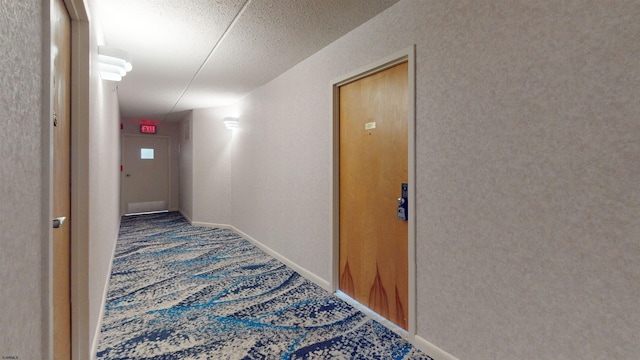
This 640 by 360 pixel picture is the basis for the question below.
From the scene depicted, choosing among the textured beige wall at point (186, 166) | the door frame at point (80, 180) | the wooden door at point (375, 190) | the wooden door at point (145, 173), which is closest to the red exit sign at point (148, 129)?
the wooden door at point (145, 173)

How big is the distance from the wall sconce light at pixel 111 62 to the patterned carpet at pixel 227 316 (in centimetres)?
192

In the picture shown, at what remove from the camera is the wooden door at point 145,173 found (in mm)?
7352

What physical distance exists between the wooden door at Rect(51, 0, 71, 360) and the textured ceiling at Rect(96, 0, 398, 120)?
977mm

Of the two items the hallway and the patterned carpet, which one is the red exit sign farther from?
the hallway

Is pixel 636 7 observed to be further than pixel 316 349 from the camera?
No

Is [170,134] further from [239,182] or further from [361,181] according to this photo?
[361,181]

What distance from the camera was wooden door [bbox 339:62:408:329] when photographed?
7.44 ft

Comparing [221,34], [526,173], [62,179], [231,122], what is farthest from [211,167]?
[526,173]

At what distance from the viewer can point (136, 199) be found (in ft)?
24.6

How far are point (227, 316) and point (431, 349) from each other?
5.05ft

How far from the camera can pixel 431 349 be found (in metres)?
1.95

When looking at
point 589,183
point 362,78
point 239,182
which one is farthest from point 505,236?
point 239,182

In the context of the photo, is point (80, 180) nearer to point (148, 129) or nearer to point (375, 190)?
point (375, 190)

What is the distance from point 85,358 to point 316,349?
4.31 ft
